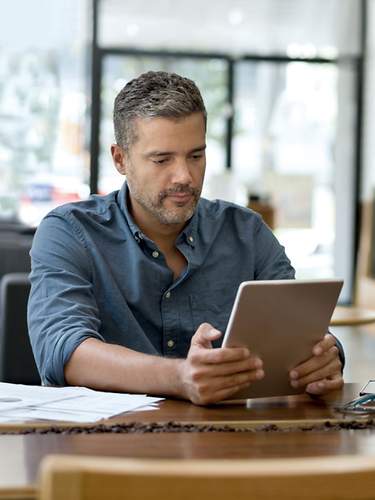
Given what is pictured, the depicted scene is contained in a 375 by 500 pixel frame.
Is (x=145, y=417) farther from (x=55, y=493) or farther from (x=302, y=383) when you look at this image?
(x=55, y=493)

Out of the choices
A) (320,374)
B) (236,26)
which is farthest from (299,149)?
(320,374)

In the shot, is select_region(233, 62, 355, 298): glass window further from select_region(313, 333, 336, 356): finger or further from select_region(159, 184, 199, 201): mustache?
select_region(313, 333, 336, 356): finger

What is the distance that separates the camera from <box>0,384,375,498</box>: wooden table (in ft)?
5.16

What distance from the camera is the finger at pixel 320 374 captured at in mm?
2219

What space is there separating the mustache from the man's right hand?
0.51 metres

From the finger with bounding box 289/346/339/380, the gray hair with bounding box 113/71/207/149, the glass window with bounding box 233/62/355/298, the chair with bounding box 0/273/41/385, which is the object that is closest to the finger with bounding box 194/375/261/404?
the finger with bounding box 289/346/339/380

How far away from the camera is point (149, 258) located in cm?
262

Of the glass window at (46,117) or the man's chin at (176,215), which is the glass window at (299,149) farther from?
the man's chin at (176,215)

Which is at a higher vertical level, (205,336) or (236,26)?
(236,26)

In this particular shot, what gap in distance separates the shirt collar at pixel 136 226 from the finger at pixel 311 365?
1.78 feet

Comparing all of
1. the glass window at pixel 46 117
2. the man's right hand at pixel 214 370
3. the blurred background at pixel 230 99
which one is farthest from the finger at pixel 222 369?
the glass window at pixel 46 117

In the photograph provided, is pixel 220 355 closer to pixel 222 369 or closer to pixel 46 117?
pixel 222 369

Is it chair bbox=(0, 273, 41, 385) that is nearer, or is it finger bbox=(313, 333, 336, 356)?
finger bbox=(313, 333, 336, 356)

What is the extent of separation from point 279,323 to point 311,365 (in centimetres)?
18
